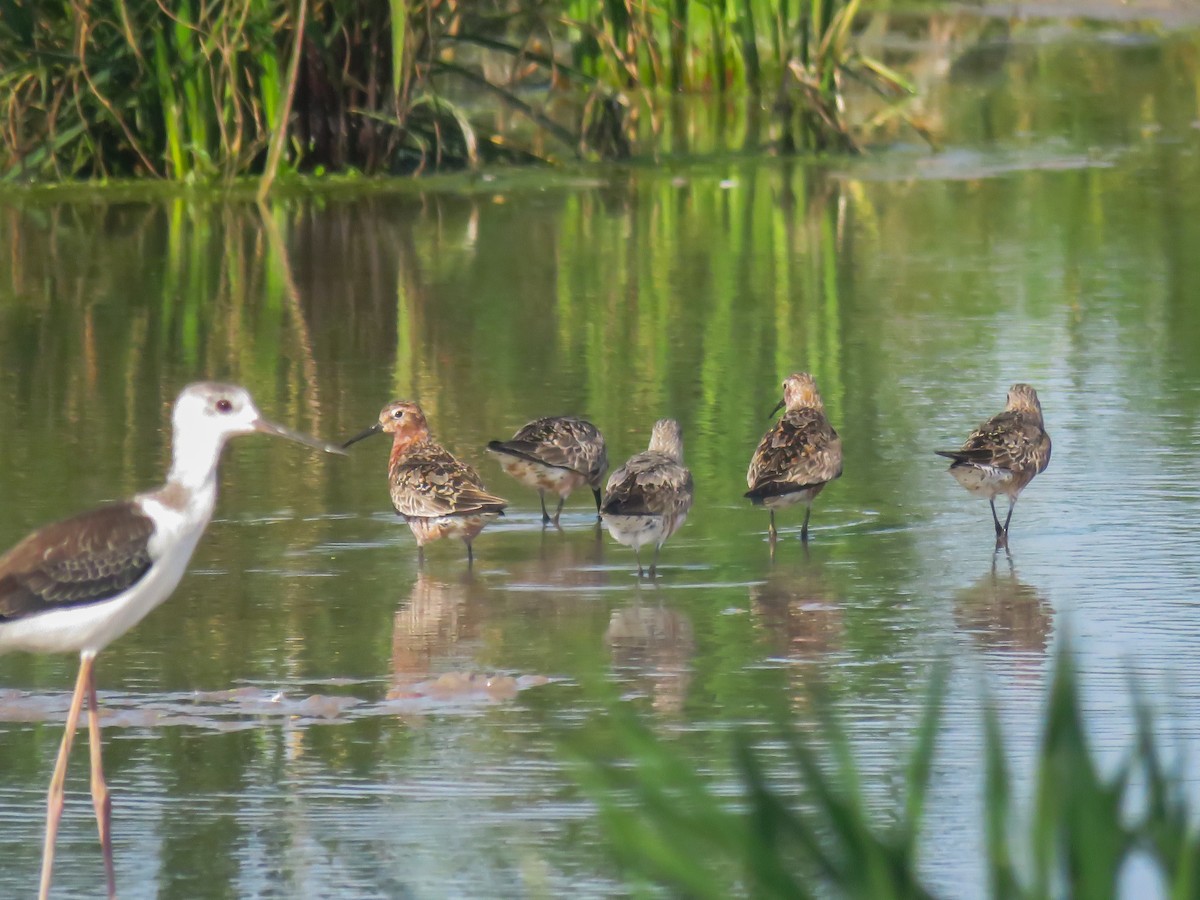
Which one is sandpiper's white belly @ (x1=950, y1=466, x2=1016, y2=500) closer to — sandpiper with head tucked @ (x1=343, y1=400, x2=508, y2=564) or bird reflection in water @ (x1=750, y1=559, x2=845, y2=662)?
bird reflection in water @ (x1=750, y1=559, x2=845, y2=662)

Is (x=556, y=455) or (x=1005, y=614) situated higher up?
(x=556, y=455)

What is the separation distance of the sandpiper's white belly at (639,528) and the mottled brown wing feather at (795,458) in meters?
0.44

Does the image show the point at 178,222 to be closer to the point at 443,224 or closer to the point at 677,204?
the point at 443,224

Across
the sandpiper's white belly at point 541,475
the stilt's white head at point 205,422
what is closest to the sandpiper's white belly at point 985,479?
the sandpiper's white belly at point 541,475

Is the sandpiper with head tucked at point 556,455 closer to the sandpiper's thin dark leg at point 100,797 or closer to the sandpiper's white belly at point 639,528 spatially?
the sandpiper's white belly at point 639,528

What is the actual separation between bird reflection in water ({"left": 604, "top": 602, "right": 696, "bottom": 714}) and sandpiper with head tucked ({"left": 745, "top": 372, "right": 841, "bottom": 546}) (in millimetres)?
960

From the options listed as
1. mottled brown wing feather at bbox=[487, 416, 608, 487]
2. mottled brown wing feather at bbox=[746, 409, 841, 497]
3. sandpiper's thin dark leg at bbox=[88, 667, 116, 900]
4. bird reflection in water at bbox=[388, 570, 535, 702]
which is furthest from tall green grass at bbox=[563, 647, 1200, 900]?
mottled brown wing feather at bbox=[487, 416, 608, 487]

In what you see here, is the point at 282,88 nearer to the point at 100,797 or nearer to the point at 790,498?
the point at 790,498

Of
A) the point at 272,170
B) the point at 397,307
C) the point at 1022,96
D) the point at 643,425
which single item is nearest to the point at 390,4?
the point at 272,170

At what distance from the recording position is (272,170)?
60.0ft

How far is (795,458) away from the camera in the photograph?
29.5ft

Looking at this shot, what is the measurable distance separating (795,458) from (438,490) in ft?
4.53

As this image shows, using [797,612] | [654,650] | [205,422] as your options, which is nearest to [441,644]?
[654,650]

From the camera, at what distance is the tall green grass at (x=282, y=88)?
1816 centimetres
